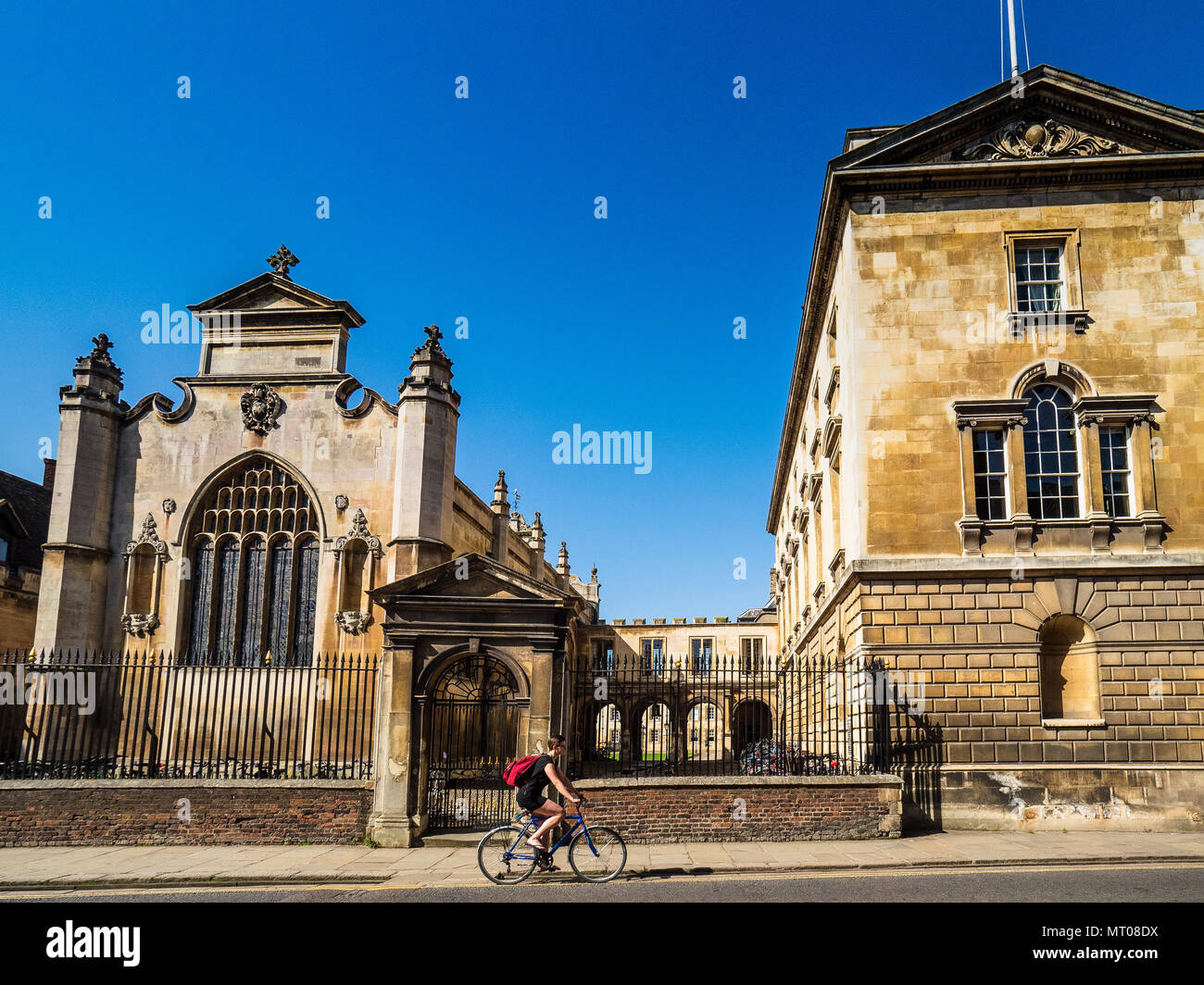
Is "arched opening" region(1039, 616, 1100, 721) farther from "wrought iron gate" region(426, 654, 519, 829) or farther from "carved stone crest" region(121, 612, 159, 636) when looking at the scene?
"carved stone crest" region(121, 612, 159, 636)

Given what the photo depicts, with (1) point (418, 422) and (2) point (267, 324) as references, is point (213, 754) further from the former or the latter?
(2) point (267, 324)

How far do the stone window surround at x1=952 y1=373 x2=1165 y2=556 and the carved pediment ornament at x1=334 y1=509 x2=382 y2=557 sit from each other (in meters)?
14.4

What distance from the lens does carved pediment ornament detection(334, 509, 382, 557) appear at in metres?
25.3

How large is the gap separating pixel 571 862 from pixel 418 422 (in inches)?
605

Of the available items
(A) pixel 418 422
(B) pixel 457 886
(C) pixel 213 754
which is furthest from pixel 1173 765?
(C) pixel 213 754

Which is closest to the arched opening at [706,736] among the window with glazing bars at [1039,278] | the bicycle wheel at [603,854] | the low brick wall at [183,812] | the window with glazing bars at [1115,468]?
the bicycle wheel at [603,854]

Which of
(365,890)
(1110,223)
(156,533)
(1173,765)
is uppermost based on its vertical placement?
(1110,223)

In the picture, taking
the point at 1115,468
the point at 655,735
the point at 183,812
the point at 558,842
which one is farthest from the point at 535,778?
the point at 655,735

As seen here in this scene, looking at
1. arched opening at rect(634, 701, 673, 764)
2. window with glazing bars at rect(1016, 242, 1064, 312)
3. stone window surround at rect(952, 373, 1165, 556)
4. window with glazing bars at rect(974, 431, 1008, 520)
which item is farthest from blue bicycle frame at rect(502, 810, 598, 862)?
window with glazing bars at rect(1016, 242, 1064, 312)

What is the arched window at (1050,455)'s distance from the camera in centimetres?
1869

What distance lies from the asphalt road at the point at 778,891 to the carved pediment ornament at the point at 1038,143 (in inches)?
530

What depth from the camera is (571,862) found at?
12.3 metres

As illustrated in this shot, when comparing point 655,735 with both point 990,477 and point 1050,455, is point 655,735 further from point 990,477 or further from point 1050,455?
point 1050,455

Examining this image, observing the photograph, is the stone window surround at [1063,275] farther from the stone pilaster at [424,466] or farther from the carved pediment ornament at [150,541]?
the carved pediment ornament at [150,541]
